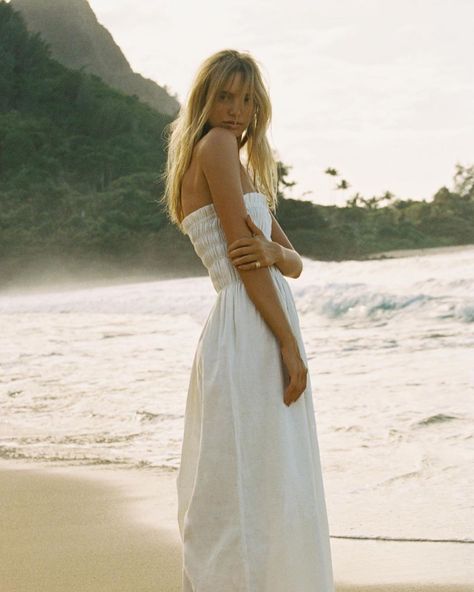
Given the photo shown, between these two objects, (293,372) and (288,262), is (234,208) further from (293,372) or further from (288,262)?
(293,372)

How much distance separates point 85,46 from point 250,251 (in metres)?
107

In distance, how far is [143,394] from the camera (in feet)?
25.8

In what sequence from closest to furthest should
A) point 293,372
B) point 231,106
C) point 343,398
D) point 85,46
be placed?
point 293,372, point 231,106, point 343,398, point 85,46

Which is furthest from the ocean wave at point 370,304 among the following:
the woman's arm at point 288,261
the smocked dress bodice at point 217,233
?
the smocked dress bodice at point 217,233

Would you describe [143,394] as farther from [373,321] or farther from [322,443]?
[373,321]

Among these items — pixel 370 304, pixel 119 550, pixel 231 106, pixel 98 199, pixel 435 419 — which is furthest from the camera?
pixel 98 199

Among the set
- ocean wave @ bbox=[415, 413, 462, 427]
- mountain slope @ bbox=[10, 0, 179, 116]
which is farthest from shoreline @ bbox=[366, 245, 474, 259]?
mountain slope @ bbox=[10, 0, 179, 116]

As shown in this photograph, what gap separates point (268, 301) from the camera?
6.58 feet

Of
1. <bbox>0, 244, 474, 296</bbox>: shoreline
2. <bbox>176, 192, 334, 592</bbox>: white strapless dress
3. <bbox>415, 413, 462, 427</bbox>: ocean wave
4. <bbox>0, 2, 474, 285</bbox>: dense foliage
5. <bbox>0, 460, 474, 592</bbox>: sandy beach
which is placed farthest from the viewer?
<bbox>0, 2, 474, 285</bbox>: dense foliage

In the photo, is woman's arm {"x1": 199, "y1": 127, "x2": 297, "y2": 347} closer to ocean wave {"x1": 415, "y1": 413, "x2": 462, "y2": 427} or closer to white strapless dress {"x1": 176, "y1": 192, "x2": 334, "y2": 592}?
white strapless dress {"x1": 176, "y1": 192, "x2": 334, "y2": 592}

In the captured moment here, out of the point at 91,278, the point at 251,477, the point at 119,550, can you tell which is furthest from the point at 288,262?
the point at 91,278

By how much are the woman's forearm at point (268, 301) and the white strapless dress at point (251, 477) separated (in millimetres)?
21

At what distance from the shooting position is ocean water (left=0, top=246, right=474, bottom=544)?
4.31 m

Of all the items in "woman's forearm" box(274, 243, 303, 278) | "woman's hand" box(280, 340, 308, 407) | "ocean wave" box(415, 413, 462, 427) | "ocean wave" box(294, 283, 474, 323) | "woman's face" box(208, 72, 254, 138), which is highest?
"woman's face" box(208, 72, 254, 138)
